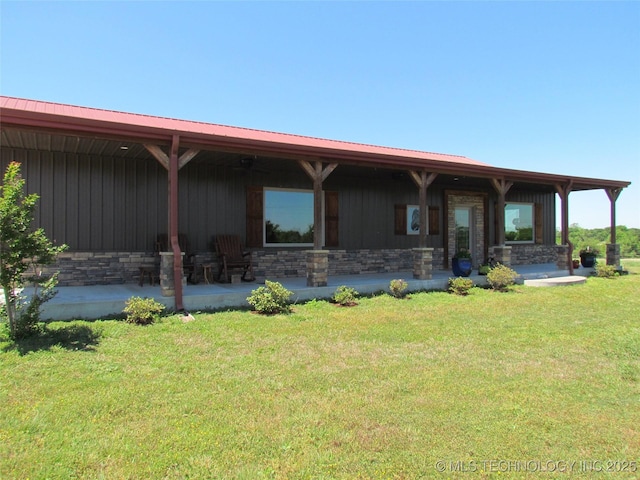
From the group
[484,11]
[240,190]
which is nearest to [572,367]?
[240,190]

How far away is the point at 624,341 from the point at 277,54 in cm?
973

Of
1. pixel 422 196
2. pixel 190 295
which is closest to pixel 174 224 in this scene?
pixel 190 295

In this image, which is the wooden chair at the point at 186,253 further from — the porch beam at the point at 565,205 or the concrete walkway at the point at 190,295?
the porch beam at the point at 565,205

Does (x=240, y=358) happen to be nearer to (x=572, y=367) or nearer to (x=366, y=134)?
(x=572, y=367)

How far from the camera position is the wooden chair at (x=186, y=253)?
7.61m

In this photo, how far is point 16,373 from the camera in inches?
137

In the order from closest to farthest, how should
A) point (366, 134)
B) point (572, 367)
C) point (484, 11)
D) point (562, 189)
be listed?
1. point (572, 367)
2. point (484, 11)
3. point (562, 189)
4. point (366, 134)

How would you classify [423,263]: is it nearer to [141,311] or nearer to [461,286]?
[461,286]

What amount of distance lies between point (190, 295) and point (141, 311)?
1.06 metres

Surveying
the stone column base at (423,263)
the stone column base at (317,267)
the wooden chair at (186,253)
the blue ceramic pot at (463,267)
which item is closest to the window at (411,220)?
the blue ceramic pot at (463,267)

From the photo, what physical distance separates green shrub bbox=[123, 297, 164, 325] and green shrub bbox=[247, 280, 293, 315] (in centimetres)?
140

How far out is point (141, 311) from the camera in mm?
5293

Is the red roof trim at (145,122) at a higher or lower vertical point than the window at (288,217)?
higher

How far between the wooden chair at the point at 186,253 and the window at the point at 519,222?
946cm
